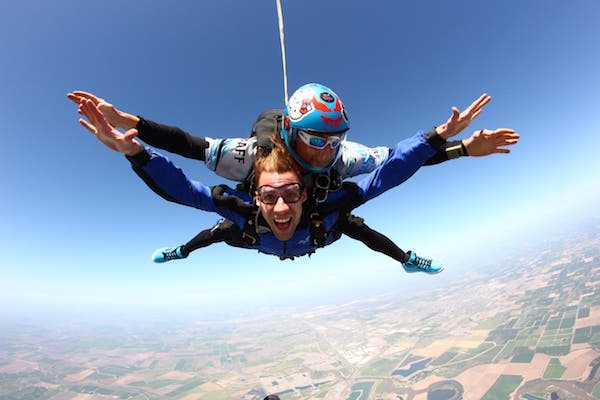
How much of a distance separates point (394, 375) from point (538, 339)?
14171 millimetres

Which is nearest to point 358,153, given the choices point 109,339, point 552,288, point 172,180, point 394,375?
point 172,180

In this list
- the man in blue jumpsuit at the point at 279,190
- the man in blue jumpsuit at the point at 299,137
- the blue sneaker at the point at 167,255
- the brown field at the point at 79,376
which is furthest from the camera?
the brown field at the point at 79,376

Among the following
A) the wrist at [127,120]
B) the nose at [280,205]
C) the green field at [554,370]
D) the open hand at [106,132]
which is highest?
the wrist at [127,120]

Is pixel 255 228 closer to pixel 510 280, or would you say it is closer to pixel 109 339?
pixel 510 280

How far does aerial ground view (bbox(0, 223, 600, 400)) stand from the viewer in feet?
64.0

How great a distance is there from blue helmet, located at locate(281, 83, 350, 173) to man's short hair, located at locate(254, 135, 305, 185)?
5cm

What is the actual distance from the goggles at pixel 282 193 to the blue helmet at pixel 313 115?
197mm

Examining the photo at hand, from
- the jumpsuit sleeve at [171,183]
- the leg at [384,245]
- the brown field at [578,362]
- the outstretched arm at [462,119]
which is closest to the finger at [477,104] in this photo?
the outstretched arm at [462,119]

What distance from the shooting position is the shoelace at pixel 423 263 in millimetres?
3200

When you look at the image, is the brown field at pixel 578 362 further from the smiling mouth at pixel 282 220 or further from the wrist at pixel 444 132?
the smiling mouth at pixel 282 220

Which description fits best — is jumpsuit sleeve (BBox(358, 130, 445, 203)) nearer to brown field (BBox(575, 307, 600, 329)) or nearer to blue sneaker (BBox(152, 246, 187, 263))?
blue sneaker (BBox(152, 246, 187, 263))

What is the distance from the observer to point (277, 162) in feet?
6.24

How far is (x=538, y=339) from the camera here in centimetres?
2342

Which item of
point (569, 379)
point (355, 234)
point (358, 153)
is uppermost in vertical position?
point (358, 153)
